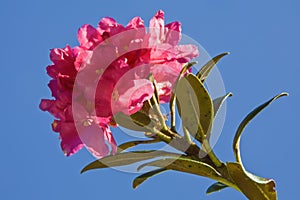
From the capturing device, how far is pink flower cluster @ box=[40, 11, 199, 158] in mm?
1406

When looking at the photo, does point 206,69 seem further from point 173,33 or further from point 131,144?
point 131,144

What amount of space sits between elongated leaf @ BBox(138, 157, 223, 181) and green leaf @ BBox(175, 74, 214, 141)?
9 cm

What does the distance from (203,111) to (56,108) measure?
42 centimetres

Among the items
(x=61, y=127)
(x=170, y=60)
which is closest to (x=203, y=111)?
(x=170, y=60)

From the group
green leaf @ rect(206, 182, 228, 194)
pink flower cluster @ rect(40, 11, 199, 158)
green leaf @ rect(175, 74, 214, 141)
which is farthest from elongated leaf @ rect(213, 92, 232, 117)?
green leaf @ rect(206, 182, 228, 194)

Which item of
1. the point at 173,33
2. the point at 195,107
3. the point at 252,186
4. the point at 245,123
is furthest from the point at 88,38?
the point at 252,186

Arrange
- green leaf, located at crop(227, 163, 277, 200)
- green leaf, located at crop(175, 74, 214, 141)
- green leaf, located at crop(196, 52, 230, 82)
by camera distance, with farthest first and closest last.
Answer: green leaf, located at crop(196, 52, 230, 82) → green leaf, located at crop(175, 74, 214, 141) → green leaf, located at crop(227, 163, 277, 200)

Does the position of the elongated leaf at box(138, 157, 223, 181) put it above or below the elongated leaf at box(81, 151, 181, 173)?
below

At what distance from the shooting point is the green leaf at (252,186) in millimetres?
1403

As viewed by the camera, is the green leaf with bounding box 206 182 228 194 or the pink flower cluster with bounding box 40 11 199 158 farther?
the green leaf with bounding box 206 182 228 194

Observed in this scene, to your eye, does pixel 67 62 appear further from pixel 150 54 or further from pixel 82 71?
pixel 150 54

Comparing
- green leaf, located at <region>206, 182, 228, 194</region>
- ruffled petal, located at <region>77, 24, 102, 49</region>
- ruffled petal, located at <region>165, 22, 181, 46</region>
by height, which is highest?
ruffled petal, located at <region>77, 24, 102, 49</region>

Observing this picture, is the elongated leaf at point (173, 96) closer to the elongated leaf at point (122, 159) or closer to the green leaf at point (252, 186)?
the elongated leaf at point (122, 159)

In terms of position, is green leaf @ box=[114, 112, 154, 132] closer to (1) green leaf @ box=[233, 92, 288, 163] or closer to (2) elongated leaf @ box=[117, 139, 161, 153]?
(2) elongated leaf @ box=[117, 139, 161, 153]
